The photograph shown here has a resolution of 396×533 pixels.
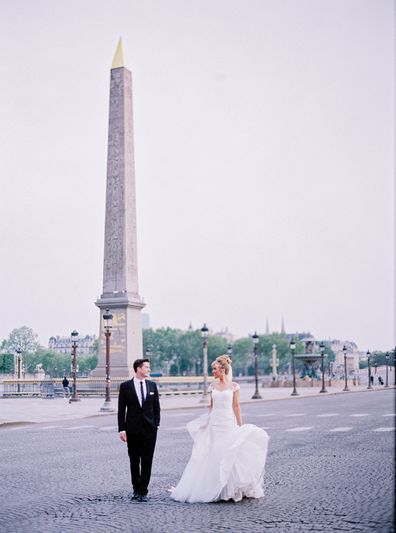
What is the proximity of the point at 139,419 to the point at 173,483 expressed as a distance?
6.82ft

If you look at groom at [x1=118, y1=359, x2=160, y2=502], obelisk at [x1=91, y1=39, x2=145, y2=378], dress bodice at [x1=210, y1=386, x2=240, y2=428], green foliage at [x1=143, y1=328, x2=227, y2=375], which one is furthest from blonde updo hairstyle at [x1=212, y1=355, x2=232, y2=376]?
green foliage at [x1=143, y1=328, x2=227, y2=375]

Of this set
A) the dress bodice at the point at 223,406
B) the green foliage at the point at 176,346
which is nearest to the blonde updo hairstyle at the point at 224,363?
the dress bodice at the point at 223,406

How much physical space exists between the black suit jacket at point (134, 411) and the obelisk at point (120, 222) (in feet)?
121

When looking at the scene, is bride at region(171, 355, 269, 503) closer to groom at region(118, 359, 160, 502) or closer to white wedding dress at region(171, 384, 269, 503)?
white wedding dress at region(171, 384, 269, 503)

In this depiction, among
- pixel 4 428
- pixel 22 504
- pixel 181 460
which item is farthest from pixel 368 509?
pixel 4 428

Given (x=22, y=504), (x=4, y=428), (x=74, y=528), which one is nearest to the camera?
(x=74, y=528)

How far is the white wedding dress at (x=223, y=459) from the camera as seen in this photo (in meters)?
9.55

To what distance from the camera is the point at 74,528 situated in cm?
812

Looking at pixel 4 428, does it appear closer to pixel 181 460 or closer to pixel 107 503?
pixel 181 460

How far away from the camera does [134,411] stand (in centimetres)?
988

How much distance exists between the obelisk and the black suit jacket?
36738mm

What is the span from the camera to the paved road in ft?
27.3

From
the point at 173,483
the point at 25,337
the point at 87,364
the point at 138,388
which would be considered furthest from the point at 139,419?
the point at 87,364

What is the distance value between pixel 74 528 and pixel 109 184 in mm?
39929
